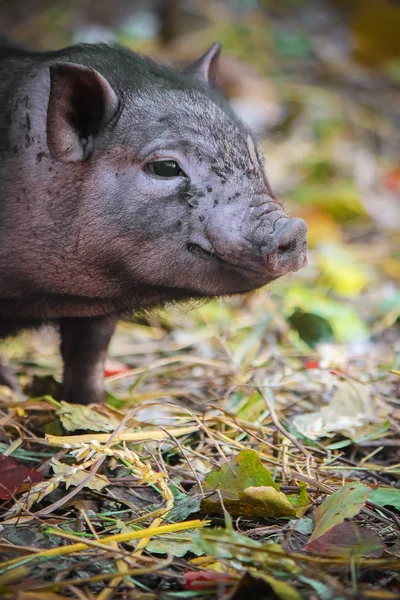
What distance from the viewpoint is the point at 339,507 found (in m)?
2.45

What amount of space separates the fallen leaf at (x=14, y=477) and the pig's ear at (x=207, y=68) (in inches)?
69.6

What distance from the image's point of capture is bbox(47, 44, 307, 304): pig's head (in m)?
2.85

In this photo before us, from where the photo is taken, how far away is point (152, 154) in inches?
116

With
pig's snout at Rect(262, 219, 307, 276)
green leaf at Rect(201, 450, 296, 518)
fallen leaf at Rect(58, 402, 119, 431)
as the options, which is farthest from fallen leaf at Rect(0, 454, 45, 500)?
pig's snout at Rect(262, 219, 307, 276)

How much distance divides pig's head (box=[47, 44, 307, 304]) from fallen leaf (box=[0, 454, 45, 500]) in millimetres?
743

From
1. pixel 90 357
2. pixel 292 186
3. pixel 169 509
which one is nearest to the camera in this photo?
pixel 169 509

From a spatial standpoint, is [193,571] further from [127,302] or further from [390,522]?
[127,302]

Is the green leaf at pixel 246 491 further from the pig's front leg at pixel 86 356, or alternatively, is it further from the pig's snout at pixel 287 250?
the pig's front leg at pixel 86 356

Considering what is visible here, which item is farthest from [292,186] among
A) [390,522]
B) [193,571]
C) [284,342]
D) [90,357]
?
[193,571]

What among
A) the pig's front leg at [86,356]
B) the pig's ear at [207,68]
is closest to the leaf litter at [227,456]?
the pig's front leg at [86,356]

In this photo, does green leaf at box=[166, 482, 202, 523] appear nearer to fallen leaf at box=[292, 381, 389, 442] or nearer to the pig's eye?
fallen leaf at box=[292, 381, 389, 442]

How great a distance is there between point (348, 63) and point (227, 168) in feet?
24.2

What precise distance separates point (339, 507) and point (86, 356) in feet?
4.80

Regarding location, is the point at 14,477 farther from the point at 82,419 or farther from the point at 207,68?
the point at 207,68
